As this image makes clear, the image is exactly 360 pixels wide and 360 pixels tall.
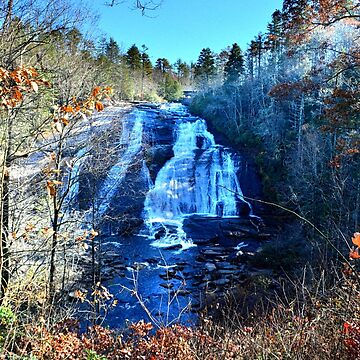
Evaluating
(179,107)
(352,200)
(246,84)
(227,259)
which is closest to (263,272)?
(227,259)

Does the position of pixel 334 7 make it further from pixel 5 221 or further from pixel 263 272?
pixel 263 272

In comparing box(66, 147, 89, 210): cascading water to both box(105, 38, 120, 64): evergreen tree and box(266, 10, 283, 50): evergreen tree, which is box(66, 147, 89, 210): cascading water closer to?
box(266, 10, 283, 50): evergreen tree

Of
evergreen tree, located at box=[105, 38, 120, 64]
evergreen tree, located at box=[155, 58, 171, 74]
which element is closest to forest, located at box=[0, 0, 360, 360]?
evergreen tree, located at box=[105, 38, 120, 64]

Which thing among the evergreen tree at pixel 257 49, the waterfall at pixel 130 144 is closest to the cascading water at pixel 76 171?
the waterfall at pixel 130 144

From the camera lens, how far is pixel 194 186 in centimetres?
2142

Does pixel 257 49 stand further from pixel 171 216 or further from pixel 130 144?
pixel 171 216

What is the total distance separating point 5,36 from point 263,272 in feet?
36.8

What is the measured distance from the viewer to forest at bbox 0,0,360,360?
3.62 m

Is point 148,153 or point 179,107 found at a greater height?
point 179,107

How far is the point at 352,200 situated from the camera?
44.2 feet

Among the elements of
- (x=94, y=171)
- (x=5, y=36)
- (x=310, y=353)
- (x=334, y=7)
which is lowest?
(x=310, y=353)

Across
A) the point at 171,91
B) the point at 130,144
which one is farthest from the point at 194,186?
the point at 171,91

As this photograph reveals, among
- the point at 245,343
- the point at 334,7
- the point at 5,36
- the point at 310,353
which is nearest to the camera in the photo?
the point at 310,353

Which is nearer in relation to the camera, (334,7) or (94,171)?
(334,7)
